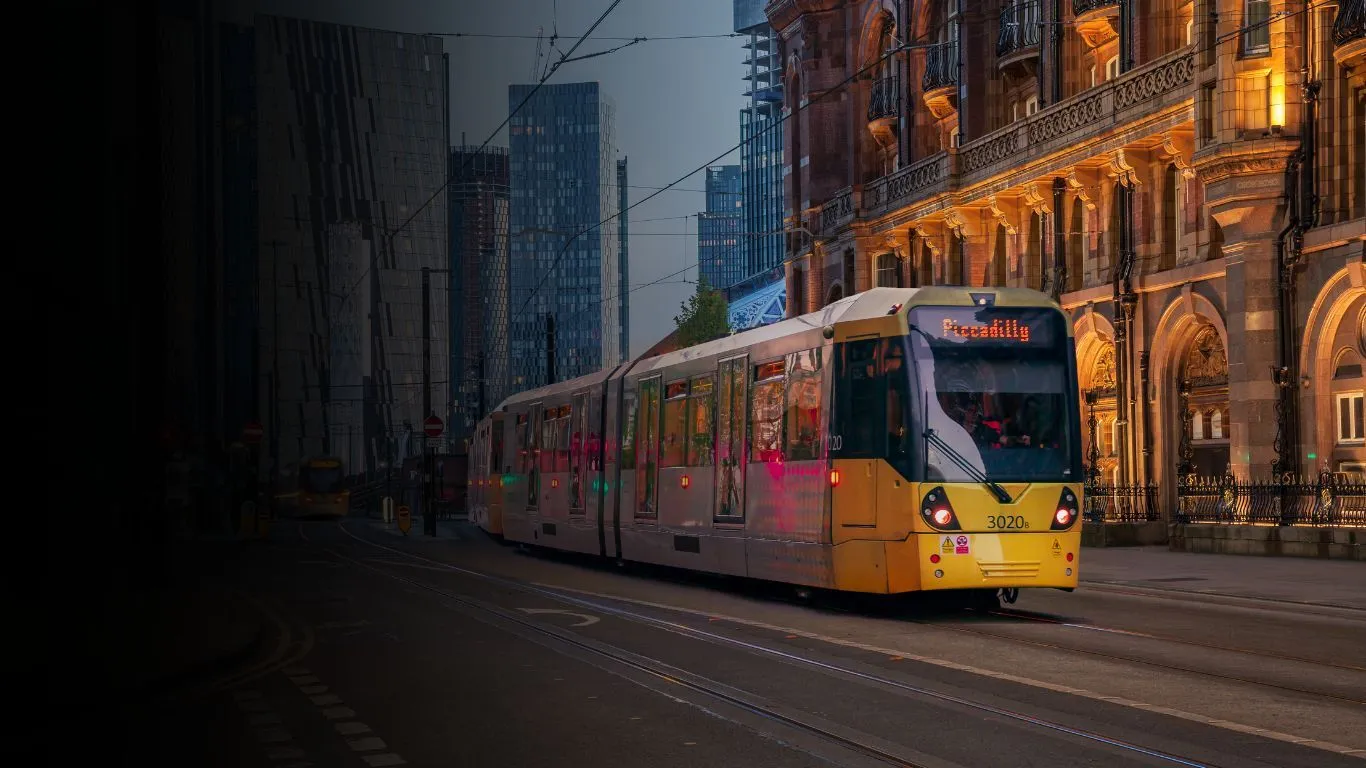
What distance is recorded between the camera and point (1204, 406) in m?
37.8

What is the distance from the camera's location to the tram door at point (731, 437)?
21.4m

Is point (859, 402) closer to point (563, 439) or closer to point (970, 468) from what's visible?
point (970, 468)

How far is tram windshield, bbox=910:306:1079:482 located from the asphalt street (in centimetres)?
165

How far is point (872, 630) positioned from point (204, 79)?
65149 millimetres

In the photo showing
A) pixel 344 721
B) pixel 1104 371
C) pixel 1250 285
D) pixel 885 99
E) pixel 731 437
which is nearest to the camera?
pixel 344 721

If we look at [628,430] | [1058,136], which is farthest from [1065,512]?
[1058,136]

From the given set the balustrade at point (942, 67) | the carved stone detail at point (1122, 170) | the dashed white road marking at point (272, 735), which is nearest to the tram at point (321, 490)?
the balustrade at point (942, 67)

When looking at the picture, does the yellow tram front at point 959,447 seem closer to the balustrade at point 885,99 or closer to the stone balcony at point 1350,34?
the stone balcony at point 1350,34

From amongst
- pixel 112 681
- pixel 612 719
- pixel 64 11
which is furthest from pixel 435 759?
pixel 64 11

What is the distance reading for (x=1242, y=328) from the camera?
33750 mm

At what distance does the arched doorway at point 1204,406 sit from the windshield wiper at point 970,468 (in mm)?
21019

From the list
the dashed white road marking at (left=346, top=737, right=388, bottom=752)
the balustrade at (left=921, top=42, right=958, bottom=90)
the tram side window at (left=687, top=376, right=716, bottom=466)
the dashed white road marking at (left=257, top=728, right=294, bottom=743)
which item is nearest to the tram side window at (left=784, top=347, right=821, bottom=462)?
the tram side window at (left=687, top=376, right=716, bottom=466)

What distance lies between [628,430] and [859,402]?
9.24 m

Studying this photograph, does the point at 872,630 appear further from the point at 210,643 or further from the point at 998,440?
the point at 210,643
